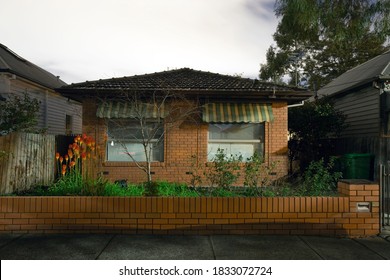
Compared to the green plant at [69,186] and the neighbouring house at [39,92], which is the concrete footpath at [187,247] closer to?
the green plant at [69,186]

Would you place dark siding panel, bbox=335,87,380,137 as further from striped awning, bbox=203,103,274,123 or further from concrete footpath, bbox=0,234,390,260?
concrete footpath, bbox=0,234,390,260

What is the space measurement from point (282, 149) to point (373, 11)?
197 inches

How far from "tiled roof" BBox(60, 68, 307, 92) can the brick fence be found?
16.6 ft

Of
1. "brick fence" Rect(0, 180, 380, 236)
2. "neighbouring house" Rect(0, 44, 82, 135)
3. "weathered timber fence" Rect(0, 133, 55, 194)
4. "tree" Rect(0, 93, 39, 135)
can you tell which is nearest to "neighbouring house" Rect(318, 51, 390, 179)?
"brick fence" Rect(0, 180, 380, 236)

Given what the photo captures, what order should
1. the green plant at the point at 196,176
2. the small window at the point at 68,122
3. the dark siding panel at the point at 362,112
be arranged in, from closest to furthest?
Answer: the green plant at the point at 196,176 < the dark siding panel at the point at 362,112 < the small window at the point at 68,122

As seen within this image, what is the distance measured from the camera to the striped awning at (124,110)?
947 cm

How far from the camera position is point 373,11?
9.37 m

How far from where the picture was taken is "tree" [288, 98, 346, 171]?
11.6 meters

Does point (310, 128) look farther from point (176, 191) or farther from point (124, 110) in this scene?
point (176, 191)

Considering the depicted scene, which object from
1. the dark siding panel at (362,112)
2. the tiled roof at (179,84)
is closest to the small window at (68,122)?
the tiled roof at (179,84)

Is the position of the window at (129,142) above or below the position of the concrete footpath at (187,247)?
above

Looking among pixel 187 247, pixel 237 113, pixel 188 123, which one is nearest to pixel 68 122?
pixel 188 123

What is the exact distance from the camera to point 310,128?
11.8 metres

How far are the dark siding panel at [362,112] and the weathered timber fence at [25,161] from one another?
10925 mm
